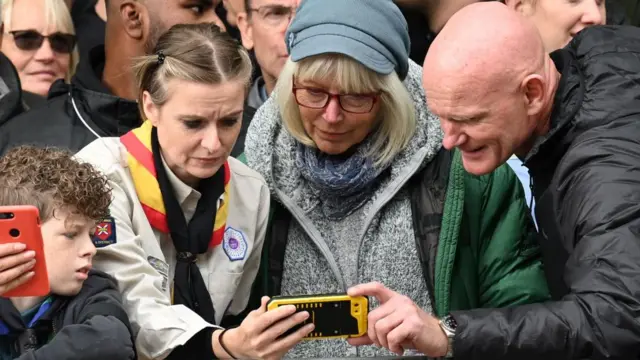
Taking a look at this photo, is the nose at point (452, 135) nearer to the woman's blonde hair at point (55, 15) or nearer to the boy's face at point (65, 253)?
the boy's face at point (65, 253)

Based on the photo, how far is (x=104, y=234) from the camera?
12.4 ft

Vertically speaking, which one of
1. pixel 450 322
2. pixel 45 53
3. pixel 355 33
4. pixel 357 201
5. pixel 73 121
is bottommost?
Result: pixel 450 322

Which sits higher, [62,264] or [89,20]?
[89,20]

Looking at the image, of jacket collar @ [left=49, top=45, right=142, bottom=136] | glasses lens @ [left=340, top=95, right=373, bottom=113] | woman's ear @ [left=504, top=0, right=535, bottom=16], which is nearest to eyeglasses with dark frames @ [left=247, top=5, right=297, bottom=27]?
jacket collar @ [left=49, top=45, right=142, bottom=136]

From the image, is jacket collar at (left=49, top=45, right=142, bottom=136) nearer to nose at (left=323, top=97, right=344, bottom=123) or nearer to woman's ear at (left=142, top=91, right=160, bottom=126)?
woman's ear at (left=142, top=91, right=160, bottom=126)

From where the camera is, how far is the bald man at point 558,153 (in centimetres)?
351

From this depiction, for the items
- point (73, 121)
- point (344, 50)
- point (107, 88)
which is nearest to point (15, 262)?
point (344, 50)

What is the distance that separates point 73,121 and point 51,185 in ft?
4.74

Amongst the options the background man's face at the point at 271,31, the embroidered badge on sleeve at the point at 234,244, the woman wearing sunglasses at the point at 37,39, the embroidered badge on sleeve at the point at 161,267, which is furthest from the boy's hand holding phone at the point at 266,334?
the woman wearing sunglasses at the point at 37,39

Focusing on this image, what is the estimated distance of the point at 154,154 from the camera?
404cm

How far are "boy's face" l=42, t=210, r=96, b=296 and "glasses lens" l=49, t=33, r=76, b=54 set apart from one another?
2.28 meters

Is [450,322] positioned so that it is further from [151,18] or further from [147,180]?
[151,18]

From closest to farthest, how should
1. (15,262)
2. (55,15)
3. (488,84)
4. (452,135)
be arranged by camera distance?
(15,262), (488,84), (452,135), (55,15)

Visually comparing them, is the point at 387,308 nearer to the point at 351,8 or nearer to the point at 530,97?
the point at 530,97
